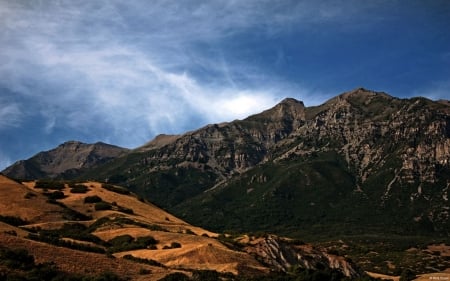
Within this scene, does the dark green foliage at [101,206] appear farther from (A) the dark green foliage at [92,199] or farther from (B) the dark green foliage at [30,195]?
(B) the dark green foliage at [30,195]

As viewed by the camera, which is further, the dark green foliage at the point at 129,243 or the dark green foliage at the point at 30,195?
the dark green foliage at the point at 30,195

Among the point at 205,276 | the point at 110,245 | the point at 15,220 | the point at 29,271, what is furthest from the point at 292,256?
the point at 29,271

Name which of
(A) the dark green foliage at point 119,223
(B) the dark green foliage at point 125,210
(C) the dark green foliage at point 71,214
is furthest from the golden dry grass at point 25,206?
(B) the dark green foliage at point 125,210

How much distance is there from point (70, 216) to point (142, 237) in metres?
18.1

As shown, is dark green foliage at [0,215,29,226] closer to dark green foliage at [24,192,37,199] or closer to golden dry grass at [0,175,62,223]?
golden dry grass at [0,175,62,223]

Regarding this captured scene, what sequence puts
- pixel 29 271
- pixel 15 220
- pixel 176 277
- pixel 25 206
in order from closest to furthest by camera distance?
1. pixel 29 271
2. pixel 176 277
3. pixel 15 220
4. pixel 25 206

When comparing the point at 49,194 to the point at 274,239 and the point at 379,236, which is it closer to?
the point at 274,239

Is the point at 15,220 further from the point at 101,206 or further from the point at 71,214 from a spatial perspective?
the point at 101,206

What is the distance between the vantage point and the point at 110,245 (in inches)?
2018

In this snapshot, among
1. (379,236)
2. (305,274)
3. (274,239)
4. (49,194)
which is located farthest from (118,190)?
(379,236)

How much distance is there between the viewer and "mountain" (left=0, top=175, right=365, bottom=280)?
Answer: 32.7 m

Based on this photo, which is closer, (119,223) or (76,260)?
(76,260)

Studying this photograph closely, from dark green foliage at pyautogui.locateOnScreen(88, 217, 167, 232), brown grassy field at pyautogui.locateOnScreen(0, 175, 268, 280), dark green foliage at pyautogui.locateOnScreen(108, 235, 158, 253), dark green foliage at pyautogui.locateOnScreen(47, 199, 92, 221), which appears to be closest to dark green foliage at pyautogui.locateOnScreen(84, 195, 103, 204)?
brown grassy field at pyautogui.locateOnScreen(0, 175, 268, 280)

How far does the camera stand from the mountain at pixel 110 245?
1288 inches
